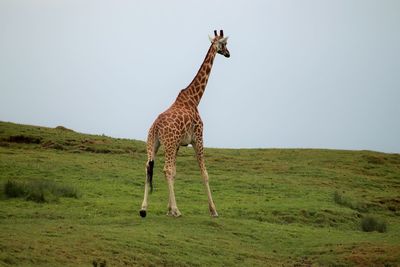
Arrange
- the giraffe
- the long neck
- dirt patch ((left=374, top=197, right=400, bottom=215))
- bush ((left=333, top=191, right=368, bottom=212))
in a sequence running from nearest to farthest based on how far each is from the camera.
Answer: the giraffe, the long neck, bush ((left=333, top=191, right=368, bottom=212)), dirt patch ((left=374, top=197, right=400, bottom=215))

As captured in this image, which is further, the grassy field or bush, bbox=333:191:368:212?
bush, bbox=333:191:368:212

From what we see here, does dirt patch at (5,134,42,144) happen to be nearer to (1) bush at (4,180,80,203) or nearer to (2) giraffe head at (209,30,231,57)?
(1) bush at (4,180,80,203)

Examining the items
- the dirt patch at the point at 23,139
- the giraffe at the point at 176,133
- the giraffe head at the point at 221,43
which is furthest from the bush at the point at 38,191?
the dirt patch at the point at 23,139

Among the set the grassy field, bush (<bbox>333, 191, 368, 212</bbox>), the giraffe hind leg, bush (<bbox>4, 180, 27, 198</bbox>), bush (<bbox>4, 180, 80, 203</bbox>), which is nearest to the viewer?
the grassy field

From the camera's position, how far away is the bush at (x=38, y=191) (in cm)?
2147

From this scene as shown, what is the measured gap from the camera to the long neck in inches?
835

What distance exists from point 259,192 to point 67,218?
9406 mm

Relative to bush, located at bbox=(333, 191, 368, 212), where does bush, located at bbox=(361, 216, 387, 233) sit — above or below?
below

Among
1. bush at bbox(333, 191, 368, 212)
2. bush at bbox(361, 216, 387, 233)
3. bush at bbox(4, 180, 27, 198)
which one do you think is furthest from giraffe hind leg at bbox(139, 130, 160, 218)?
bush at bbox(333, 191, 368, 212)

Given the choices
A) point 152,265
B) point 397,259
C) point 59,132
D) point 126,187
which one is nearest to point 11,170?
point 126,187

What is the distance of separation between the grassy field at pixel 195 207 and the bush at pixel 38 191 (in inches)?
1.6

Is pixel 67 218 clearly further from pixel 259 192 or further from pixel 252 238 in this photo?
pixel 259 192

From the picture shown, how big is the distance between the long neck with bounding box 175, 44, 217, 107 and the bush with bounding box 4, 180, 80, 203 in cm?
439

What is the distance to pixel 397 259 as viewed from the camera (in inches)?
685
